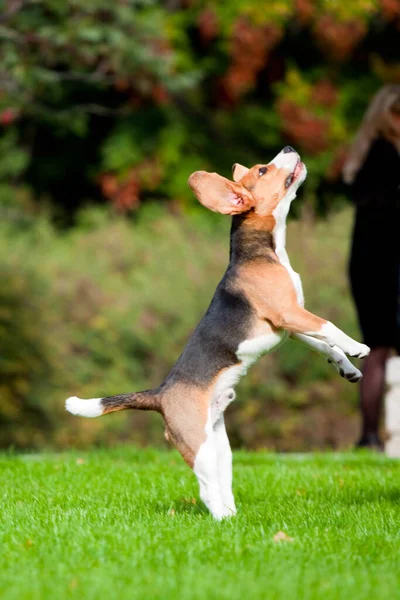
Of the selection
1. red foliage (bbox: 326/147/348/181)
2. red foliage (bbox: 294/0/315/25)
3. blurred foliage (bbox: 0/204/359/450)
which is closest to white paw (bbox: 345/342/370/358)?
blurred foliage (bbox: 0/204/359/450)

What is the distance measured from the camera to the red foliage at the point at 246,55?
1702 cm

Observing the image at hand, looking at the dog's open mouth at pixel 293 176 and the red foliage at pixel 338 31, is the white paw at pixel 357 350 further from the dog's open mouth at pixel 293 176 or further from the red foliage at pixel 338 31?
the red foliage at pixel 338 31

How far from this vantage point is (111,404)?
4.88 meters

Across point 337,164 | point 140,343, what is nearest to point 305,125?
point 337,164

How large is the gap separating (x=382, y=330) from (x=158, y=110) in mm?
11263

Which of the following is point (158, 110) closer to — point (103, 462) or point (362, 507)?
point (103, 462)

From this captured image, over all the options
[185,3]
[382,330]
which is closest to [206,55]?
[185,3]

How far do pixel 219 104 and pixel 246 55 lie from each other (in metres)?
1.74

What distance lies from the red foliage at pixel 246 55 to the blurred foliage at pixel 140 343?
4.06 m

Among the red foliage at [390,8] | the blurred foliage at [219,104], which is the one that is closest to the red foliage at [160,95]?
the blurred foliage at [219,104]

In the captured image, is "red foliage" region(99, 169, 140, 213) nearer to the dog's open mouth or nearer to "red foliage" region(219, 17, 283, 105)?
"red foliage" region(219, 17, 283, 105)

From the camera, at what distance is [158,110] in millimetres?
19188

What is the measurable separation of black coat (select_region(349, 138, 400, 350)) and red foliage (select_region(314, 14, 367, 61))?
850 centimetres

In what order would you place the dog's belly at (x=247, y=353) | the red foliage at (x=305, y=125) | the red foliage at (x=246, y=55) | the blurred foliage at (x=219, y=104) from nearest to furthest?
1. the dog's belly at (x=247, y=353)
2. the red foliage at (x=246, y=55)
3. the blurred foliage at (x=219, y=104)
4. the red foliage at (x=305, y=125)
